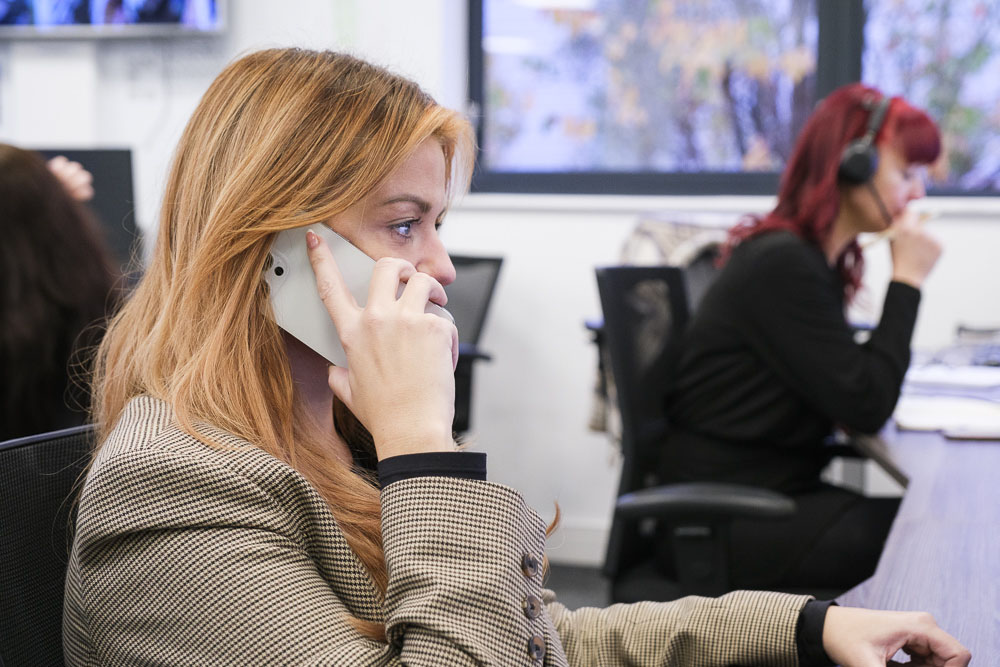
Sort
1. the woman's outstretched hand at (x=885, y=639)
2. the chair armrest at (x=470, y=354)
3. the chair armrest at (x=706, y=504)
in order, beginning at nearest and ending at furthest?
the woman's outstretched hand at (x=885, y=639) < the chair armrest at (x=706, y=504) < the chair armrest at (x=470, y=354)

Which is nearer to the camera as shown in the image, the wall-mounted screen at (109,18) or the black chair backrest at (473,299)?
the black chair backrest at (473,299)

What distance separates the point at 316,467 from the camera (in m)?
0.79

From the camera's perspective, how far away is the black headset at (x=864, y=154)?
6.17ft

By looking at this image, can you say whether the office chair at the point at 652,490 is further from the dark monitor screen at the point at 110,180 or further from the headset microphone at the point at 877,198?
the dark monitor screen at the point at 110,180

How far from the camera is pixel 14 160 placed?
1.60 m

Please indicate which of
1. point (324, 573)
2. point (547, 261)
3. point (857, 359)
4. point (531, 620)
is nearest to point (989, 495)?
point (857, 359)

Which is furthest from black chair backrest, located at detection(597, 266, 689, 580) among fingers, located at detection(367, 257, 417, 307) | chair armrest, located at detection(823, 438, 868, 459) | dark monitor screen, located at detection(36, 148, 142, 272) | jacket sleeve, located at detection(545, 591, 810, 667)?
dark monitor screen, located at detection(36, 148, 142, 272)

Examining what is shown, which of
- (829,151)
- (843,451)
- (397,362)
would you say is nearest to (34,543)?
(397,362)

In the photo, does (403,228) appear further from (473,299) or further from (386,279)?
(473,299)

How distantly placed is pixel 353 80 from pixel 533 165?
2.48m

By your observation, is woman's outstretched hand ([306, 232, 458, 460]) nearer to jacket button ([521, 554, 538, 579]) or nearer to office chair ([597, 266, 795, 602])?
jacket button ([521, 554, 538, 579])

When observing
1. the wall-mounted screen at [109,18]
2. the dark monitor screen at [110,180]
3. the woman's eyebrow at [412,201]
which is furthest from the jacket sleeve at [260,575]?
the wall-mounted screen at [109,18]

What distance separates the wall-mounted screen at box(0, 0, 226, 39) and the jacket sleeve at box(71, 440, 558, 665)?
8.92ft

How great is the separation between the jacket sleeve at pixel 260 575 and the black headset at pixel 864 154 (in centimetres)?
146
